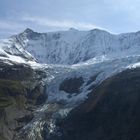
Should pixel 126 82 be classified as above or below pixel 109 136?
above

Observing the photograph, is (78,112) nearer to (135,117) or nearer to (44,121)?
(44,121)

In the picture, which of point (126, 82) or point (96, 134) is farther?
point (126, 82)

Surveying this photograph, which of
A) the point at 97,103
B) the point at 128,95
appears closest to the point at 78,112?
the point at 97,103

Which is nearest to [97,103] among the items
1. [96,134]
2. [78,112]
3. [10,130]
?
[78,112]

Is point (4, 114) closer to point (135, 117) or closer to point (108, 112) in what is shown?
point (108, 112)

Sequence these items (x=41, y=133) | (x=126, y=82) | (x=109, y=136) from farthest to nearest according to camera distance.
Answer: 1. (x=126, y=82)
2. (x=41, y=133)
3. (x=109, y=136)

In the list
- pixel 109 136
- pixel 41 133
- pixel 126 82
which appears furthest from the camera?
pixel 126 82
